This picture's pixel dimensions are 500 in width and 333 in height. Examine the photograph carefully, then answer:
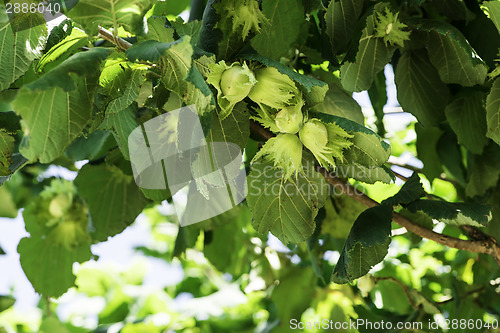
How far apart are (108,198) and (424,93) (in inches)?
29.3

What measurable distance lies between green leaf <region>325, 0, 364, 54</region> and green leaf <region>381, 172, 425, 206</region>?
264 millimetres

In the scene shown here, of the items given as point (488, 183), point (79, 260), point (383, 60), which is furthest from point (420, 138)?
point (79, 260)

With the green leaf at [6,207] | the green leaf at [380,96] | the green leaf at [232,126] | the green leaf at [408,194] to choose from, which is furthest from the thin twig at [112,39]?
the green leaf at [6,207]

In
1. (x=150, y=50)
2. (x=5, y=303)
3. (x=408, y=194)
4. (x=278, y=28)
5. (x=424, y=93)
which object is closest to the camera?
(x=150, y=50)

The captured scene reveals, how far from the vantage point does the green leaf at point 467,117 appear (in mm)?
973

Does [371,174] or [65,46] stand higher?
[65,46]

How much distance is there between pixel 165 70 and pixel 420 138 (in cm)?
→ 81

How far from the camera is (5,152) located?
2.43ft

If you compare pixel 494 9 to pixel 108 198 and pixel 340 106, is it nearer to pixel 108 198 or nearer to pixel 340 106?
→ pixel 340 106

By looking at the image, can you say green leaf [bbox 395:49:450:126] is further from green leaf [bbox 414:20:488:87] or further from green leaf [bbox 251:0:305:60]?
green leaf [bbox 251:0:305:60]

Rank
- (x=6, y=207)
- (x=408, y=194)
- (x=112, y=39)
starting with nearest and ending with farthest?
(x=112, y=39) → (x=408, y=194) → (x=6, y=207)

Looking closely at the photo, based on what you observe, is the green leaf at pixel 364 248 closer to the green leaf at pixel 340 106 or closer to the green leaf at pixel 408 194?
the green leaf at pixel 408 194

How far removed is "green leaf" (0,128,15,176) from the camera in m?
0.73

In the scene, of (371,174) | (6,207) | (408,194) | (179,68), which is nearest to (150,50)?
(179,68)
